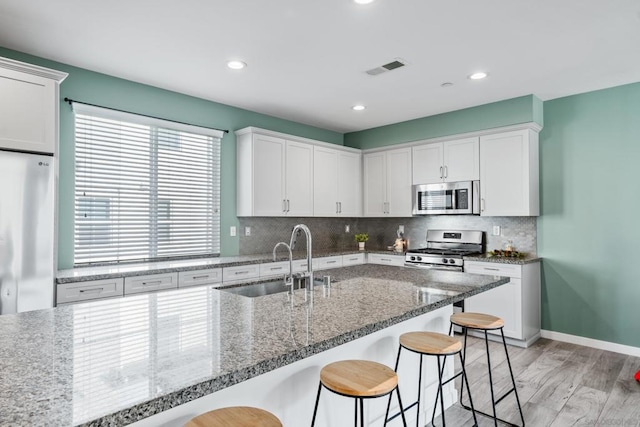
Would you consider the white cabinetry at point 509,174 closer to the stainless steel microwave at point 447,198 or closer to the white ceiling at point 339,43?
the stainless steel microwave at point 447,198

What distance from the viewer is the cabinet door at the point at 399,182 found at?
496cm

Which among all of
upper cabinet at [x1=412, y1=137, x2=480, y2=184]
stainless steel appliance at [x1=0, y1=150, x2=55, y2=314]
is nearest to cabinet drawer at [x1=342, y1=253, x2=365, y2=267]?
upper cabinet at [x1=412, y1=137, x2=480, y2=184]

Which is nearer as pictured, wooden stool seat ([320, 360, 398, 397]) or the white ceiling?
wooden stool seat ([320, 360, 398, 397])

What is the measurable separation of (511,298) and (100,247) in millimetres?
4017

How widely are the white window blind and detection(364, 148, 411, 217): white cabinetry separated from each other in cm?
222

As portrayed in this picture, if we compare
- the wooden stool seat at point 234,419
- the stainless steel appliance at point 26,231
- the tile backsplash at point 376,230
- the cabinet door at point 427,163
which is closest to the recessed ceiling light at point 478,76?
the cabinet door at point 427,163

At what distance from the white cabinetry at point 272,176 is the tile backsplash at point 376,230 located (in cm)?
32

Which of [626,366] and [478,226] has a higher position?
[478,226]

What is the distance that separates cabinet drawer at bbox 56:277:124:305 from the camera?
270 centimetres

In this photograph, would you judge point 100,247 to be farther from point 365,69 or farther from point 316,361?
point 365,69

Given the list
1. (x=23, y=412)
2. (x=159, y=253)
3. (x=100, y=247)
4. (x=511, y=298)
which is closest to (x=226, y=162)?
(x=159, y=253)

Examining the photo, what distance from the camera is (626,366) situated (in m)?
3.31

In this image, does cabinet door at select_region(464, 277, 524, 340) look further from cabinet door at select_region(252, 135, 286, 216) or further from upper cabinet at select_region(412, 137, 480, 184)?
cabinet door at select_region(252, 135, 286, 216)

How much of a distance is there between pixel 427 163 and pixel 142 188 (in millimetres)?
3319
